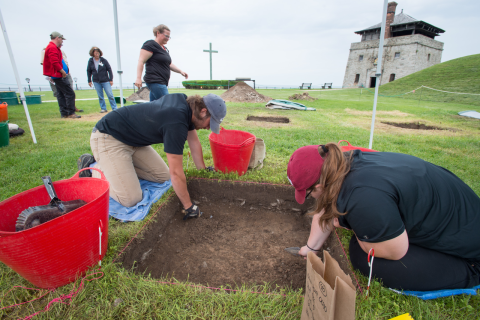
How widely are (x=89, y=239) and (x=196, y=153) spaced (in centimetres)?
170

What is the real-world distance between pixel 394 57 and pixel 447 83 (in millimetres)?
15192

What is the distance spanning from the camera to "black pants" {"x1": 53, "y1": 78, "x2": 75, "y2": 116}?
6209 millimetres

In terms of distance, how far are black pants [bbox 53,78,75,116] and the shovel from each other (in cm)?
600

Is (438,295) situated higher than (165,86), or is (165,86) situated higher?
(165,86)

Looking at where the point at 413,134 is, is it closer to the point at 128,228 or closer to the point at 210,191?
the point at 210,191

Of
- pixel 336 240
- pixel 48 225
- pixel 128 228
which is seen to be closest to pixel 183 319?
pixel 48 225

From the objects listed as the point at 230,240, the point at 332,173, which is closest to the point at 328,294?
the point at 332,173

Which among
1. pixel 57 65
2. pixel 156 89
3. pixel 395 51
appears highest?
pixel 395 51

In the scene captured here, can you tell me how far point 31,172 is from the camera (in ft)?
10.1

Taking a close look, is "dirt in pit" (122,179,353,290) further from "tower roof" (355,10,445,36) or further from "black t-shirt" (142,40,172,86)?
"tower roof" (355,10,445,36)

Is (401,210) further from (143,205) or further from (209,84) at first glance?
(209,84)

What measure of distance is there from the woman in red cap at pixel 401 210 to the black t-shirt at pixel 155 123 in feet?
3.82

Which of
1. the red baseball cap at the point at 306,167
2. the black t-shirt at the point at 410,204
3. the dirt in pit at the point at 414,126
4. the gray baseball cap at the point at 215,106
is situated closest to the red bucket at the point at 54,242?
the gray baseball cap at the point at 215,106

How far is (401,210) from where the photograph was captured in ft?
4.08
